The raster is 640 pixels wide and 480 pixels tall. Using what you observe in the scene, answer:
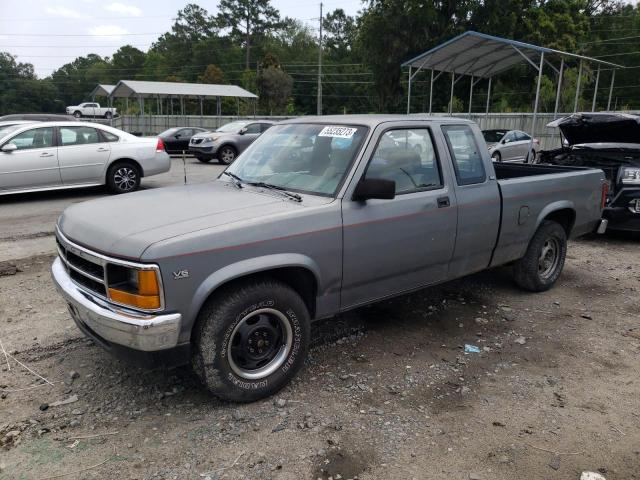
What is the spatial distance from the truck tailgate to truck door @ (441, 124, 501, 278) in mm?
166

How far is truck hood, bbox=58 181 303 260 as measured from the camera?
9.61 ft

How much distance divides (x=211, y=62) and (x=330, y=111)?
2193 centimetres

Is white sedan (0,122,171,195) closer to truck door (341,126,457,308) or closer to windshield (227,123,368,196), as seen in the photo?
windshield (227,123,368,196)

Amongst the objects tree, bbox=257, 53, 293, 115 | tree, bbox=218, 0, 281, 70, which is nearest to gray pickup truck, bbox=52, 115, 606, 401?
tree, bbox=257, 53, 293, 115

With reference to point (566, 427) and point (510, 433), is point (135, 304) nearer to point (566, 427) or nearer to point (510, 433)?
point (510, 433)

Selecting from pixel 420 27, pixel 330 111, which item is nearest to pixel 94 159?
pixel 420 27

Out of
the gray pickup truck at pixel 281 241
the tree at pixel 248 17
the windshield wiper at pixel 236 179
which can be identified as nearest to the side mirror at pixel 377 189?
the gray pickup truck at pixel 281 241

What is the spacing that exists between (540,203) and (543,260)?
2.52 ft

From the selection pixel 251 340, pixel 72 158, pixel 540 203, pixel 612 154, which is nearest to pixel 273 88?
pixel 72 158

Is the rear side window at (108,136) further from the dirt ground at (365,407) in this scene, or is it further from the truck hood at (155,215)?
the truck hood at (155,215)

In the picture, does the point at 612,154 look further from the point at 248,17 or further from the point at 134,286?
the point at 248,17

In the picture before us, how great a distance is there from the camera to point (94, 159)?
34.9ft

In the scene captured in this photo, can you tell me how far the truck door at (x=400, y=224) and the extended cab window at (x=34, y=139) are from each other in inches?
342

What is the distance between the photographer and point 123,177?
11.1m
